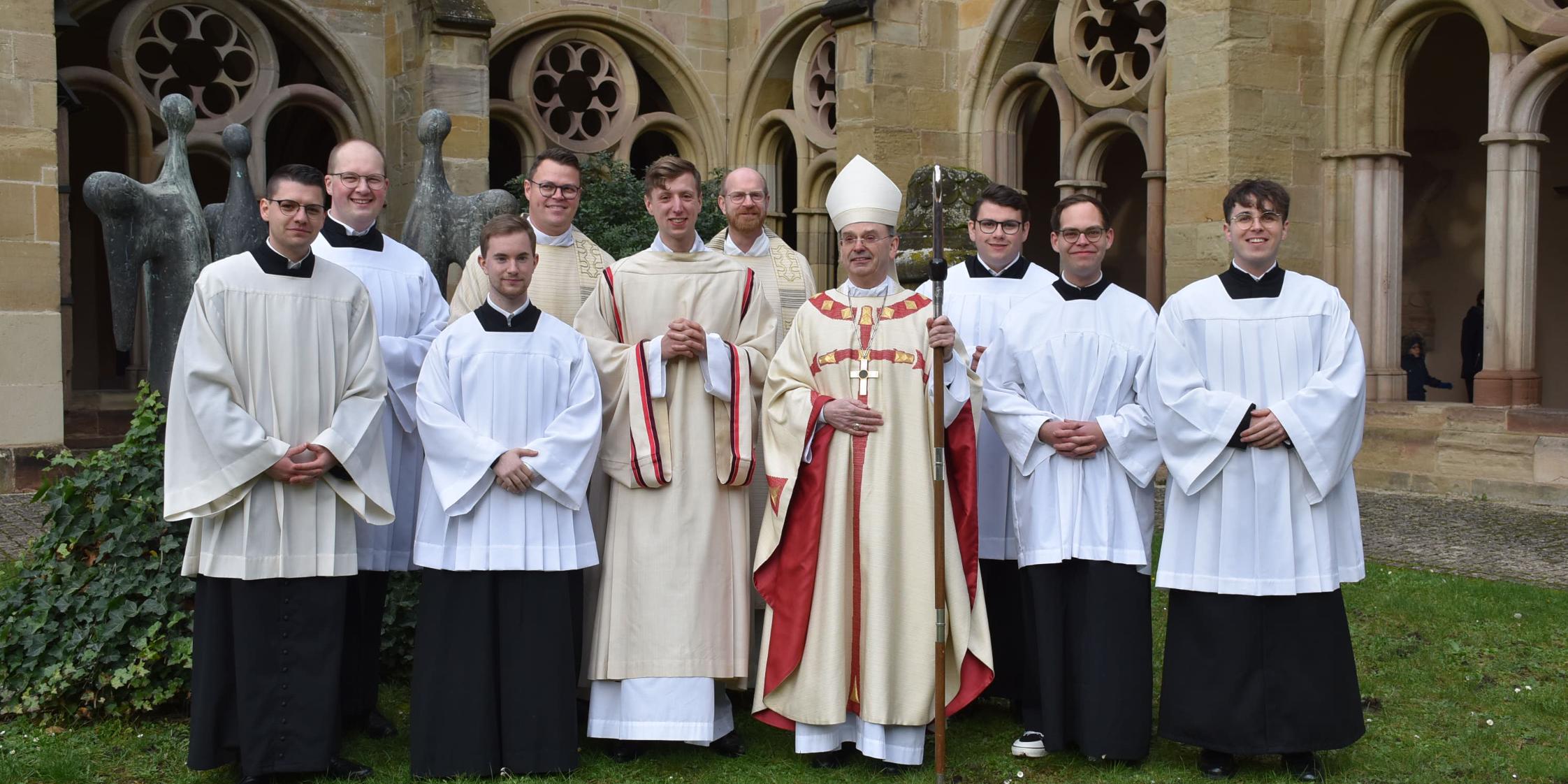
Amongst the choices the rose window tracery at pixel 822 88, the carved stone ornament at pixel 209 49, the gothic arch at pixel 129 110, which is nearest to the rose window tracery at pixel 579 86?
the rose window tracery at pixel 822 88

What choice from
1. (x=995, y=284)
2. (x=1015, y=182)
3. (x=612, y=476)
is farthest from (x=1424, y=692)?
(x=1015, y=182)

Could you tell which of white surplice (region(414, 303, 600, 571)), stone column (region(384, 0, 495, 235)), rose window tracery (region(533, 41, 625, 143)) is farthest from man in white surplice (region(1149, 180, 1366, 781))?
rose window tracery (region(533, 41, 625, 143))

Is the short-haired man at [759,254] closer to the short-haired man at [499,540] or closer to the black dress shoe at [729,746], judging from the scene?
the black dress shoe at [729,746]

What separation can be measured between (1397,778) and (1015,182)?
9392 mm

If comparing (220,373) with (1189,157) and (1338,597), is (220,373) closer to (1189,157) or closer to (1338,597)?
(1338,597)

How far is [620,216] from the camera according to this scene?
42.0ft

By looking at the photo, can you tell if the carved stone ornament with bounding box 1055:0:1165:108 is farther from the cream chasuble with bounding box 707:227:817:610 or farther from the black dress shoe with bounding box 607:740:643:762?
the black dress shoe with bounding box 607:740:643:762

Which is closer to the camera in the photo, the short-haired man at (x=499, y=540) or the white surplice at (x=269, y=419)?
the white surplice at (x=269, y=419)

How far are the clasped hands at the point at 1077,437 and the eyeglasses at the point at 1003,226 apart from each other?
2.72 feet

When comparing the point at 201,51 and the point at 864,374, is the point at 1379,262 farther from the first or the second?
the point at 201,51

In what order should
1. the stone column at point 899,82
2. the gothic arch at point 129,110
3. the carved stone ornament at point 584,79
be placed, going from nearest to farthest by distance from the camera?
the gothic arch at point 129,110 < the stone column at point 899,82 < the carved stone ornament at point 584,79

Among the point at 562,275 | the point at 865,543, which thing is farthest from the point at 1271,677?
the point at 562,275

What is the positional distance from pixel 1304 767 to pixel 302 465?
3.06 m

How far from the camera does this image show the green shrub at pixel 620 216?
40.8 ft
